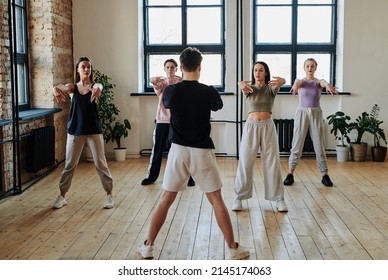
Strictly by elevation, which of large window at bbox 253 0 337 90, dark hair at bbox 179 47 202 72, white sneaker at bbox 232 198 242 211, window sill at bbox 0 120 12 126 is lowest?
white sneaker at bbox 232 198 242 211

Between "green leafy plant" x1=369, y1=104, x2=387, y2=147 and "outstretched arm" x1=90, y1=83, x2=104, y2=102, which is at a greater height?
"outstretched arm" x1=90, y1=83, x2=104, y2=102

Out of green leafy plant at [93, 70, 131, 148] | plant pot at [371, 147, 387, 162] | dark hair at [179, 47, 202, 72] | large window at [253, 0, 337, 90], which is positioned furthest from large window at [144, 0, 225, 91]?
dark hair at [179, 47, 202, 72]

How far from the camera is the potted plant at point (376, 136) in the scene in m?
8.66

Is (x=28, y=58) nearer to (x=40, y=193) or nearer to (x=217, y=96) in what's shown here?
(x=40, y=193)

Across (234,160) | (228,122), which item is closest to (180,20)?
(228,122)

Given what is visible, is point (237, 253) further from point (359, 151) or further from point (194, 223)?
point (359, 151)

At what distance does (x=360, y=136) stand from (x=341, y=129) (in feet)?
1.10

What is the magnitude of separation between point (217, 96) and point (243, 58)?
515 centimetres

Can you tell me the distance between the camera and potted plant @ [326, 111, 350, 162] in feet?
28.7

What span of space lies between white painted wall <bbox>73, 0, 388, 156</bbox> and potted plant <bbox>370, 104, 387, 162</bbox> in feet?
0.49

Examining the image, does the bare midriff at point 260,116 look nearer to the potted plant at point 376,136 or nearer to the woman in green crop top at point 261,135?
the woman in green crop top at point 261,135

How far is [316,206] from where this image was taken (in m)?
6.05

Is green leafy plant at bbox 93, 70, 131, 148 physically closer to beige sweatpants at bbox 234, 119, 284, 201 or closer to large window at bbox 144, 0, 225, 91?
large window at bbox 144, 0, 225, 91

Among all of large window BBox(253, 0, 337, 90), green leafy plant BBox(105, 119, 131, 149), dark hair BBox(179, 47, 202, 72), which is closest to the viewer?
dark hair BBox(179, 47, 202, 72)
